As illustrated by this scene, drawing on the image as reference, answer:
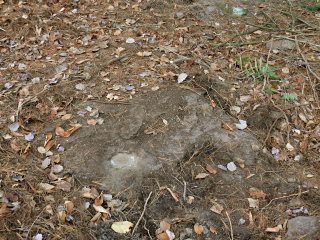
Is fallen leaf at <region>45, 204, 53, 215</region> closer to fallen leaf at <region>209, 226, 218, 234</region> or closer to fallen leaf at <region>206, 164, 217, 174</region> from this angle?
fallen leaf at <region>209, 226, 218, 234</region>

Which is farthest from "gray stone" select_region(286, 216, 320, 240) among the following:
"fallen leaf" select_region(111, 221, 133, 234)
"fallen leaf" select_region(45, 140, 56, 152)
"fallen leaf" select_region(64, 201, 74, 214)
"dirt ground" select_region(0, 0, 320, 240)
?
"fallen leaf" select_region(45, 140, 56, 152)

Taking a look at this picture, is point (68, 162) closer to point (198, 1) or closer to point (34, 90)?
point (34, 90)

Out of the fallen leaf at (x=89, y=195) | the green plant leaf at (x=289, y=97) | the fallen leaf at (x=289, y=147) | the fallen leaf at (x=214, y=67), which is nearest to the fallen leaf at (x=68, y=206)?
the fallen leaf at (x=89, y=195)

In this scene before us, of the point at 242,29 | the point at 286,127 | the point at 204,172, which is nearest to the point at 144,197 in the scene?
the point at 204,172

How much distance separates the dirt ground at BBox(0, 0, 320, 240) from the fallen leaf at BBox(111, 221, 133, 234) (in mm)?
27

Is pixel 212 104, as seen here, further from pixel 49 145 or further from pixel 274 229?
pixel 49 145

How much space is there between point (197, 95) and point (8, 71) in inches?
89.3

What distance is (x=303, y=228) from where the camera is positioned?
9.29 feet

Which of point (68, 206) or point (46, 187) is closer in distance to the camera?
point (68, 206)

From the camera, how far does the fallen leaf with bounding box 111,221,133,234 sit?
9.02 feet

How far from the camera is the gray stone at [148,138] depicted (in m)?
3.15

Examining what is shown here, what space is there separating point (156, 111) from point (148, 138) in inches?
14.4

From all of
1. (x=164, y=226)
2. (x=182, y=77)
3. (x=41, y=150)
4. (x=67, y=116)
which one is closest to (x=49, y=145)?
(x=41, y=150)

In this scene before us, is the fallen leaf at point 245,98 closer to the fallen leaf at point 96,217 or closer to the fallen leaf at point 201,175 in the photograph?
the fallen leaf at point 201,175
